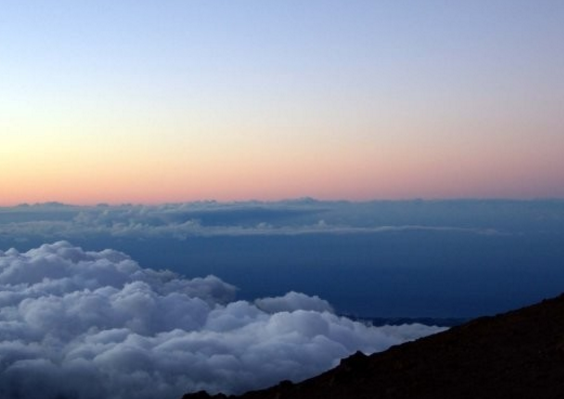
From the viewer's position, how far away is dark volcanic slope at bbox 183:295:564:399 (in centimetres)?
2984

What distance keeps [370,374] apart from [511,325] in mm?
7343

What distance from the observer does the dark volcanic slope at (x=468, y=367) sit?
2984 cm


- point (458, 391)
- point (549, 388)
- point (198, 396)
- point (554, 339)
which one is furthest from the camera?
point (198, 396)

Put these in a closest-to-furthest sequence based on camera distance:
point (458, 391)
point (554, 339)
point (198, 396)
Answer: point (458, 391) → point (554, 339) → point (198, 396)

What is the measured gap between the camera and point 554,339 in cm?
3362

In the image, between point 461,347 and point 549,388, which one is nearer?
point 549,388

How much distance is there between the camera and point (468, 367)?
3288cm

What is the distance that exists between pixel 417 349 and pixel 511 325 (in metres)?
4.34

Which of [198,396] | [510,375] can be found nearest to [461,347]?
[510,375]

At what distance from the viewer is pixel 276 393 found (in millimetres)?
36281

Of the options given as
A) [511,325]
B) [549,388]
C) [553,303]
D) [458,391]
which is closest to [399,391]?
[458,391]

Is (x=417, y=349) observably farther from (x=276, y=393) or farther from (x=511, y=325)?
(x=276, y=393)

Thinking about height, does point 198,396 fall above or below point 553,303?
below

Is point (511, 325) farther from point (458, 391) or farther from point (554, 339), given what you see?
point (458, 391)
